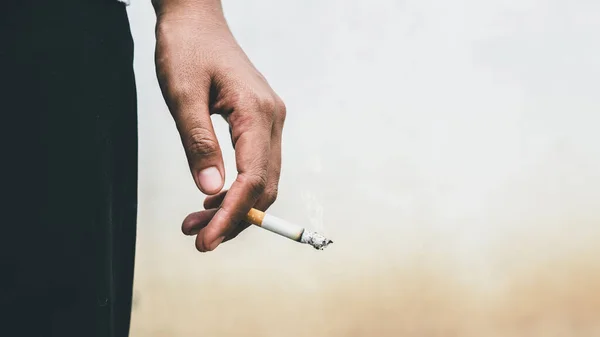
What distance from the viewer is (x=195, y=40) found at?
0.62m

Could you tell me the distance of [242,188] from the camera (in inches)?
22.8

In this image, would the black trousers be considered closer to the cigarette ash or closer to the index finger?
the index finger

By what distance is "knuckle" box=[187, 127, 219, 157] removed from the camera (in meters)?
0.59

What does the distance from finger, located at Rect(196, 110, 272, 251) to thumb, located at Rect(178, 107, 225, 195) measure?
0.03 metres

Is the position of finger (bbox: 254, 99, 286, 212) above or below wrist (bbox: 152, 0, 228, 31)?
below

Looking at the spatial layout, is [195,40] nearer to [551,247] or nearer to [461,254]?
[461,254]

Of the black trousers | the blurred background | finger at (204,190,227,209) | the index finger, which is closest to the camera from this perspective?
the black trousers

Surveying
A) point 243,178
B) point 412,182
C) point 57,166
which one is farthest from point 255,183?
point 412,182

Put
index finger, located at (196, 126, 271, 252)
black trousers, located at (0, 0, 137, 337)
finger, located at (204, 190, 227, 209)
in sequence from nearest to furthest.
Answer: black trousers, located at (0, 0, 137, 337) < index finger, located at (196, 126, 271, 252) < finger, located at (204, 190, 227, 209)

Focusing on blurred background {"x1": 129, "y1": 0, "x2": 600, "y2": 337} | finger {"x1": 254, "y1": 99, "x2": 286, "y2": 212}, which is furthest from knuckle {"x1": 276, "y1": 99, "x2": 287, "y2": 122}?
blurred background {"x1": 129, "y1": 0, "x2": 600, "y2": 337}

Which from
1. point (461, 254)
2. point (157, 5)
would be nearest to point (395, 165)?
point (461, 254)

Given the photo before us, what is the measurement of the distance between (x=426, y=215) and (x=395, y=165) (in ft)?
0.65

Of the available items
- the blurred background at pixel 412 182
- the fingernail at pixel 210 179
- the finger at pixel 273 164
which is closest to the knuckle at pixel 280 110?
the finger at pixel 273 164

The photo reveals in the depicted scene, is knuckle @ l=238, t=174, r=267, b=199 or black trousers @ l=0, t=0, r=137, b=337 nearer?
black trousers @ l=0, t=0, r=137, b=337
